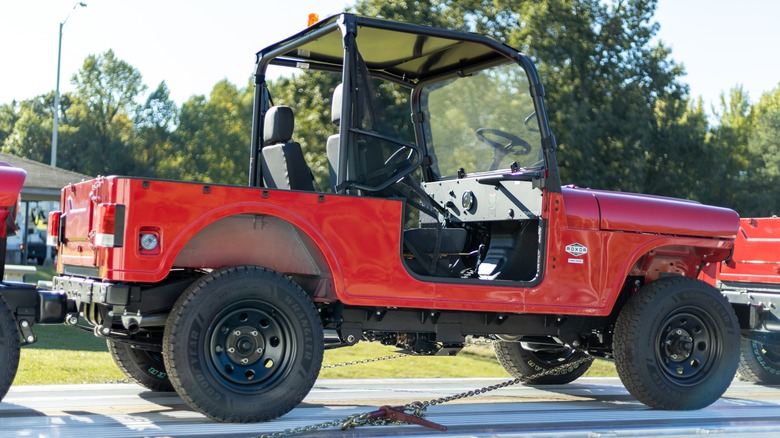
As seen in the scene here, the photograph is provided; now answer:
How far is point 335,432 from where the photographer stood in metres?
5.42

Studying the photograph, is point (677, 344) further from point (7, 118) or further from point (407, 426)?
point (7, 118)

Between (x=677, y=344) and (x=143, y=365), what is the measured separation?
3.71 m

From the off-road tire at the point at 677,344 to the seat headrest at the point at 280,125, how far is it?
263 cm

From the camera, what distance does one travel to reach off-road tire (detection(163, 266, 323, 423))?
543 cm

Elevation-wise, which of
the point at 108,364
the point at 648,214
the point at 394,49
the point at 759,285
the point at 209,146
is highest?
the point at 209,146

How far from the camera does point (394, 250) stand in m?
6.05

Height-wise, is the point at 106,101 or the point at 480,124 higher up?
the point at 106,101

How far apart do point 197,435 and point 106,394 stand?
196 cm

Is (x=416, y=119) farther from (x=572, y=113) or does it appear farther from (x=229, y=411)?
(x=572, y=113)

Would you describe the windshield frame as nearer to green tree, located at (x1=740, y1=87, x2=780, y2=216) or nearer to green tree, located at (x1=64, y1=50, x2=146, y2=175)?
green tree, located at (x1=740, y1=87, x2=780, y2=216)

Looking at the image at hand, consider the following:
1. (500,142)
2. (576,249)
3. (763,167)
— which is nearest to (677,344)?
(576,249)

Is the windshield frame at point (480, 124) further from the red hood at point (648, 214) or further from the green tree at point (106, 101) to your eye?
the green tree at point (106, 101)

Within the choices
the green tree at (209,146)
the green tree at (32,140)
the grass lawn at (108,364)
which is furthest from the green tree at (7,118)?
the grass lawn at (108,364)

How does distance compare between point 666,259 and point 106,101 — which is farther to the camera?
point 106,101
